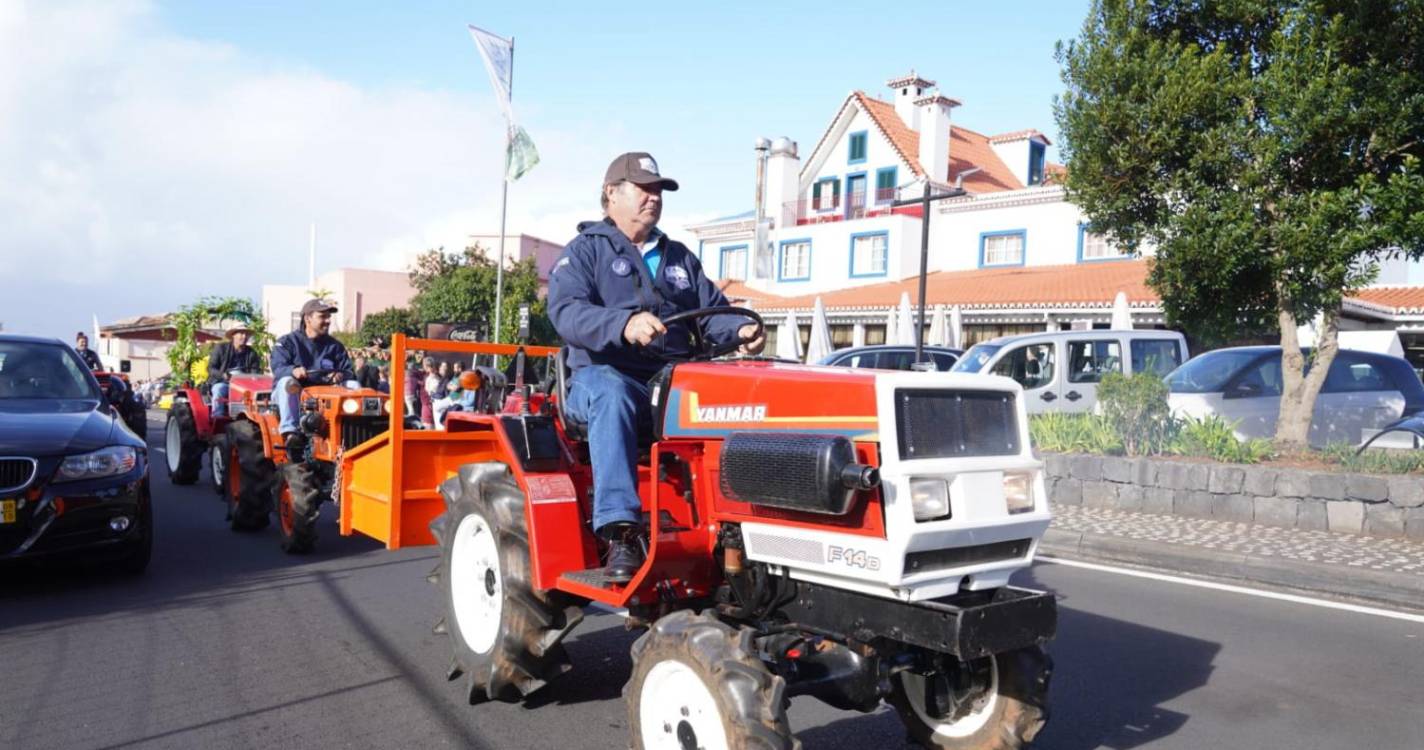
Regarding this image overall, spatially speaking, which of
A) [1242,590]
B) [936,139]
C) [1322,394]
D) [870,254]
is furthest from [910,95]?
[1242,590]

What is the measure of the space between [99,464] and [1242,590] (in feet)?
24.6

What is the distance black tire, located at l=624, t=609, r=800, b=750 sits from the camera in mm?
2975

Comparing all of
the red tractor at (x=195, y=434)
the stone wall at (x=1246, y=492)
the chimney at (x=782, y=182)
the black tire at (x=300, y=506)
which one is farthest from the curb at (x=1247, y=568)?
the chimney at (x=782, y=182)

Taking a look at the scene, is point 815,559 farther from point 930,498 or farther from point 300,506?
point 300,506

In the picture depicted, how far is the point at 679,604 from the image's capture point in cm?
373

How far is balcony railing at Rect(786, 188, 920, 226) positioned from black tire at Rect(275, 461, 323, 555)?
28.5 m

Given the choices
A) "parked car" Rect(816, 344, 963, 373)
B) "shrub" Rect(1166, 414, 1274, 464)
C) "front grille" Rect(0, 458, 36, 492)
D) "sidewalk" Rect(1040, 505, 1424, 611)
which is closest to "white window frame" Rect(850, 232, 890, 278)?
"parked car" Rect(816, 344, 963, 373)

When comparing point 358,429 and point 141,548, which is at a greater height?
point 358,429

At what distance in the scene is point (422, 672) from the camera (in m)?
4.96

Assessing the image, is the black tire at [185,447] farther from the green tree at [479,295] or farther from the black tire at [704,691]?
the green tree at [479,295]

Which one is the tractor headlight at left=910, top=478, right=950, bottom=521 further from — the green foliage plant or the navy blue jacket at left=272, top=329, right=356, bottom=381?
the green foliage plant

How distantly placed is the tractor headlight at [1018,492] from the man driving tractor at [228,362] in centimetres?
982

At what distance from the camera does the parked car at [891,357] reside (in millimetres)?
16938

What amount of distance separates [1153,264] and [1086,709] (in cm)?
786
